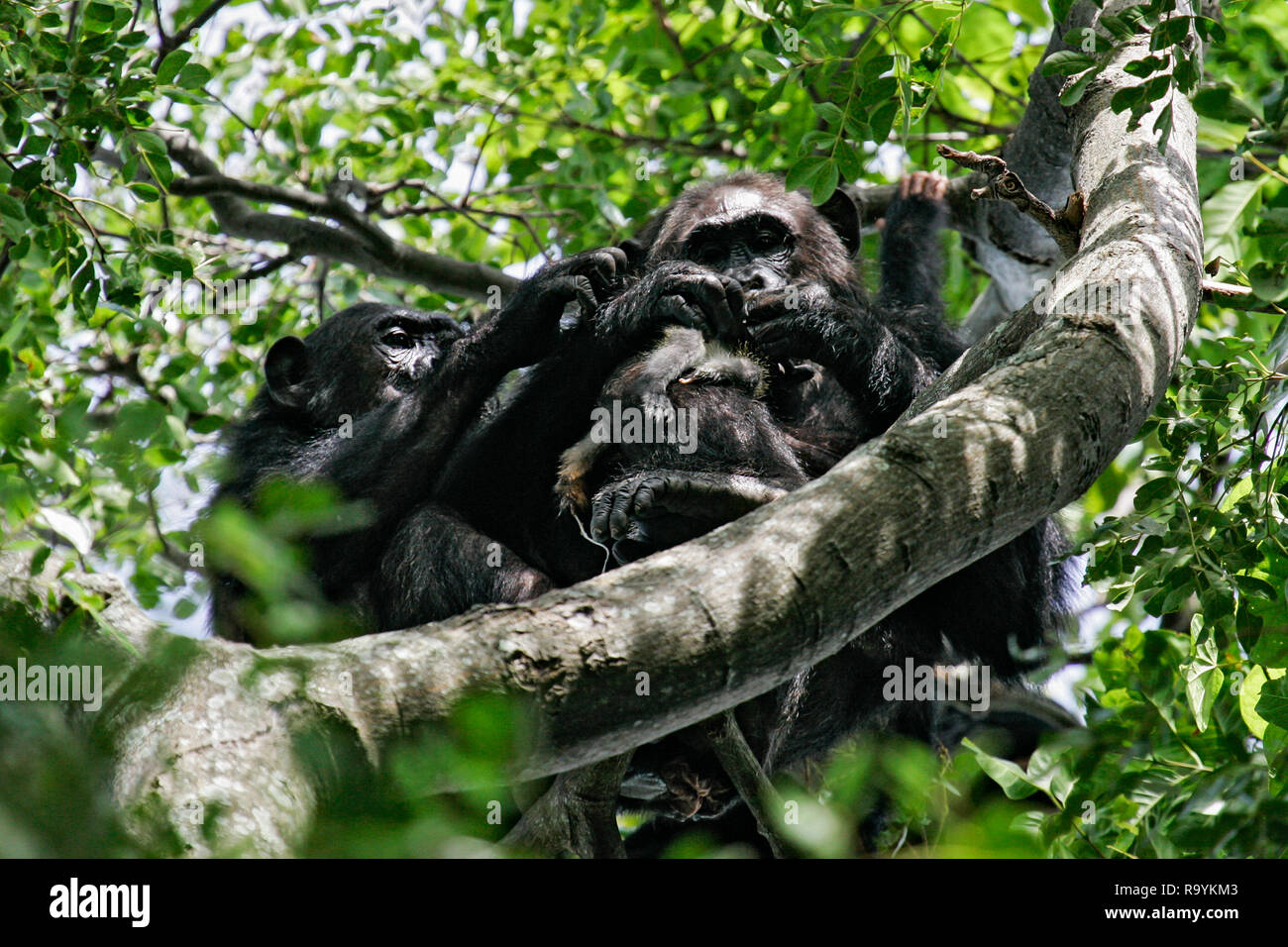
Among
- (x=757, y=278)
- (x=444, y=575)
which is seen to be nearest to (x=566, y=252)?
(x=757, y=278)

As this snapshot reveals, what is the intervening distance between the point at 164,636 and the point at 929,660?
3.16 m

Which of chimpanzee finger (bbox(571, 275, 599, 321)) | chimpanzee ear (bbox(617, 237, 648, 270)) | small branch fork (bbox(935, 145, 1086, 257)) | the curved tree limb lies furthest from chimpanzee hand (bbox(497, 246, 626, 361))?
the curved tree limb

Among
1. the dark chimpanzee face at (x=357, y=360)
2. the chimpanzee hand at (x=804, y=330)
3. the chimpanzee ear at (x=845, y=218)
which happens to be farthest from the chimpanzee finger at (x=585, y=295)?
the chimpanzee ear at (x=845, y=218)

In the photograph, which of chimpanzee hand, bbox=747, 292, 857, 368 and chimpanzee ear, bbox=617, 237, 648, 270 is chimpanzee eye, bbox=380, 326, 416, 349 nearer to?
chimpanzee ear, bbox=617, 237, 648, 270

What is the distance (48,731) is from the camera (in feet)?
5.54

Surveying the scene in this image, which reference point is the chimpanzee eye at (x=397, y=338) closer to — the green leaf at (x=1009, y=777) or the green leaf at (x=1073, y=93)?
the green leaf at (x=1009, y=777)

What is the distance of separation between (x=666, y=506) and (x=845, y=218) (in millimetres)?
2663

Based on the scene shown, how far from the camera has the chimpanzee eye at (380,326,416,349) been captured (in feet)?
19.7

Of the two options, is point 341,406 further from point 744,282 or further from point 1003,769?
point 1003,769

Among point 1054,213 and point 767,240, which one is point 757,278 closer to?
point 767,240

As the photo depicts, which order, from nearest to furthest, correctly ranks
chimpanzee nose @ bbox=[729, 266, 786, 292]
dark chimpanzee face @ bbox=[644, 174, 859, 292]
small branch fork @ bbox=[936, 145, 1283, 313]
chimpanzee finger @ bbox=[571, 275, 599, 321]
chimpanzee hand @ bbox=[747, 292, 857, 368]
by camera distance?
small branch fork @ bbox=[936, 145, 1283, 313]
chimpanzee hand @ bbox=[747, 292, 857, 368]
chimpanzee finger @ bbox=[571, 275, 599, 321]
chimpanzee nose @ bbox=[729, 266, 786, 292]
dark chimpanzee face @ bbox=[644, 174, 859, 292]

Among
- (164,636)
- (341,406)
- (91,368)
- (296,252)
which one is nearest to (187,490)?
(341,406)

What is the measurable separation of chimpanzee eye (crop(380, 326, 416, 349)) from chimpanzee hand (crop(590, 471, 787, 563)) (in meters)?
2.38

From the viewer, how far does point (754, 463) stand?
14.2ft
